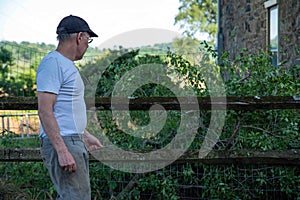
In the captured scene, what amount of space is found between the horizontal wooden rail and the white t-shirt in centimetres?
152

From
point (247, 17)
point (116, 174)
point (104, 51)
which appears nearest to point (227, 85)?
point (116, 174)

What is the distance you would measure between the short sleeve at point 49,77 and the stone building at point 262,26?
14.5ft

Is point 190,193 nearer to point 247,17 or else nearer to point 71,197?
point 71,197

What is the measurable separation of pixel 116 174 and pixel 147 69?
121 centimetres

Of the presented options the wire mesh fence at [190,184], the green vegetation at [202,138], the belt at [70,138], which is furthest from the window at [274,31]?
the belt at [70,138]

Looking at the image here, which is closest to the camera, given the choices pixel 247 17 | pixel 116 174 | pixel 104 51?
pixel 116 174

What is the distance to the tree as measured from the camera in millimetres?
36375

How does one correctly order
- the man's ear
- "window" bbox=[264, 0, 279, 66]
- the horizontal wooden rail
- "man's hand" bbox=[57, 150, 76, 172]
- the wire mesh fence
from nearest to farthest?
"man's hand" bbox=[57, 150, 76, 172] → the man's ear → the horizontal wooden rail → the wire mesh fence → "window" bbox=[264, 0, 279, 66]

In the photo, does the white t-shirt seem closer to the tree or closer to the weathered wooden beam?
the weathered wooden beam

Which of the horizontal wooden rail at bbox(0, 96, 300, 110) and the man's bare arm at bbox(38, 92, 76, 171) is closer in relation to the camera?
the man's bare arm at bbox(38, 92, 76, 171)

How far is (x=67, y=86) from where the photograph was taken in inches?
127

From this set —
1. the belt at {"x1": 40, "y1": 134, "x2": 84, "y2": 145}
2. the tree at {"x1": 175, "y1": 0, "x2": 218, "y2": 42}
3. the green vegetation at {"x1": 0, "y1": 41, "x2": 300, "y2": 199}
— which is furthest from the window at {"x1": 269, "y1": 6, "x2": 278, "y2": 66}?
the tree at {"x1": 175, "y1": 0, "x2": 218, "y2": 42}

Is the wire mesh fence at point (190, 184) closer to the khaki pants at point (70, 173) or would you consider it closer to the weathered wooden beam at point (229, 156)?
the weathered wooden beam at point (229, 156)

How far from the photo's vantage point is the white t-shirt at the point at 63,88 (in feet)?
10.3
